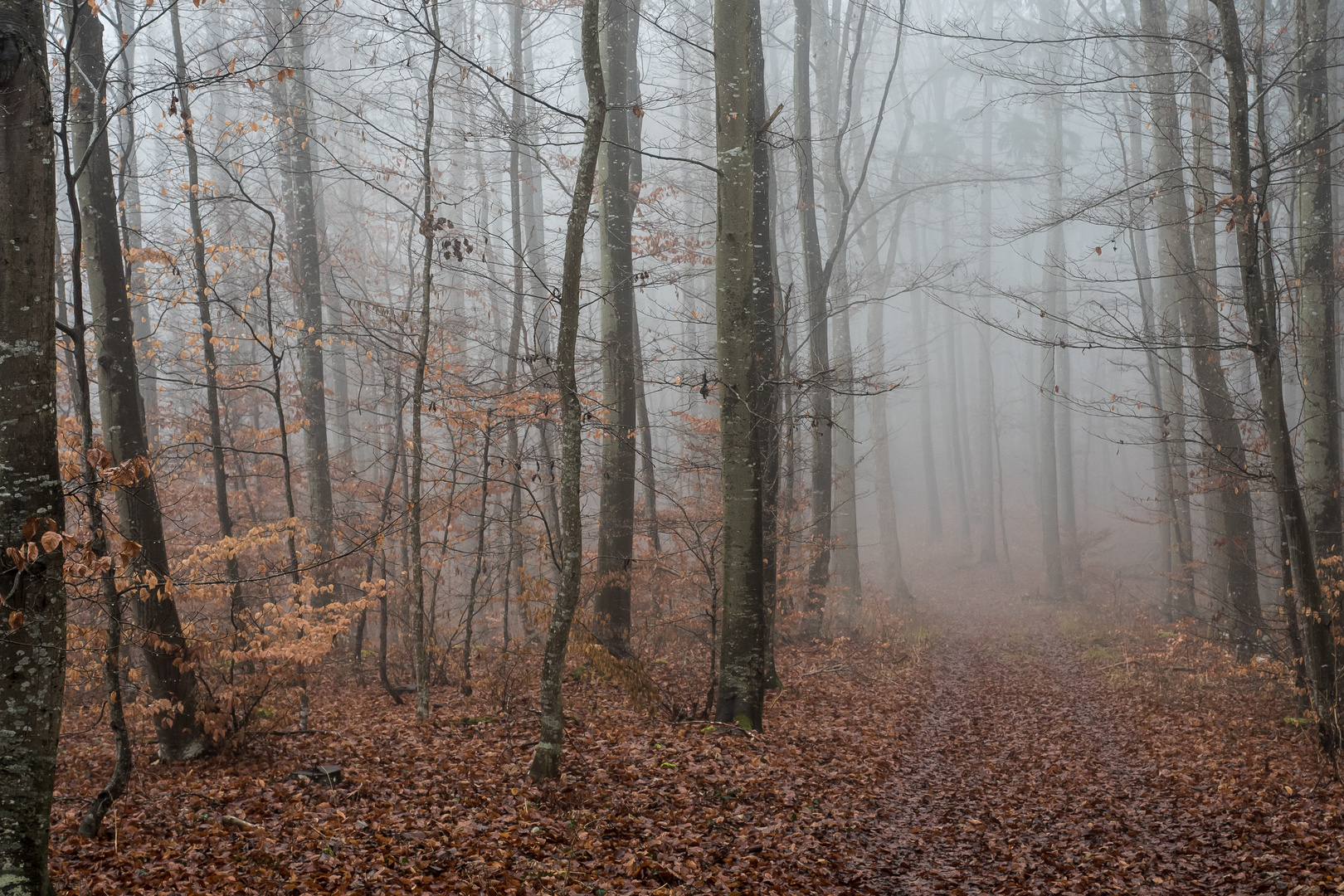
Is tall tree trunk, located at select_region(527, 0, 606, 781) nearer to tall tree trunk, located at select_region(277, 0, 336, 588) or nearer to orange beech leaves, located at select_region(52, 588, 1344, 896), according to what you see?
orange beech leaves, located at select_region(52, 588, 1344, 896)

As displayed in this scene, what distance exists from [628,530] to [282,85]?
30.5 ft

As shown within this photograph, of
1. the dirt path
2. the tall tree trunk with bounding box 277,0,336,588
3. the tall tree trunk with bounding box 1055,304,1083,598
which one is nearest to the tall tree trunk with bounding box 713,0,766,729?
the dirt path

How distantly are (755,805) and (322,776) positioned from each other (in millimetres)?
3074

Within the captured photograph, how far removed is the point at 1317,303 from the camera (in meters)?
8.28

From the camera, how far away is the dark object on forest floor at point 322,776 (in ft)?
17.9

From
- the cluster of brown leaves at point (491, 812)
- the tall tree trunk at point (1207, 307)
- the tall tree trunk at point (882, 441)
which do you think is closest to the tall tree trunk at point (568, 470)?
the cluster of brown leaves at point (491, 812)

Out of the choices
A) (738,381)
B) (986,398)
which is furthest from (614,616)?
(986,398)

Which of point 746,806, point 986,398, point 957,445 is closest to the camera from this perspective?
point 746,806

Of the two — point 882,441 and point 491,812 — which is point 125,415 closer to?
point 491,812

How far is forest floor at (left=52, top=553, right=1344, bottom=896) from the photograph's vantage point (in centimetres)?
430

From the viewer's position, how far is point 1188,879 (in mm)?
4637

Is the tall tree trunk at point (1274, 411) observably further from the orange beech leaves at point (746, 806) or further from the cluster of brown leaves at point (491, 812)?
the cluster of brown leaves at point (491, 812)

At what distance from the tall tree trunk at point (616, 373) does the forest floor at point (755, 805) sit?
1267 millimetres

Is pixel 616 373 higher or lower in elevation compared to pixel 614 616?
higher
